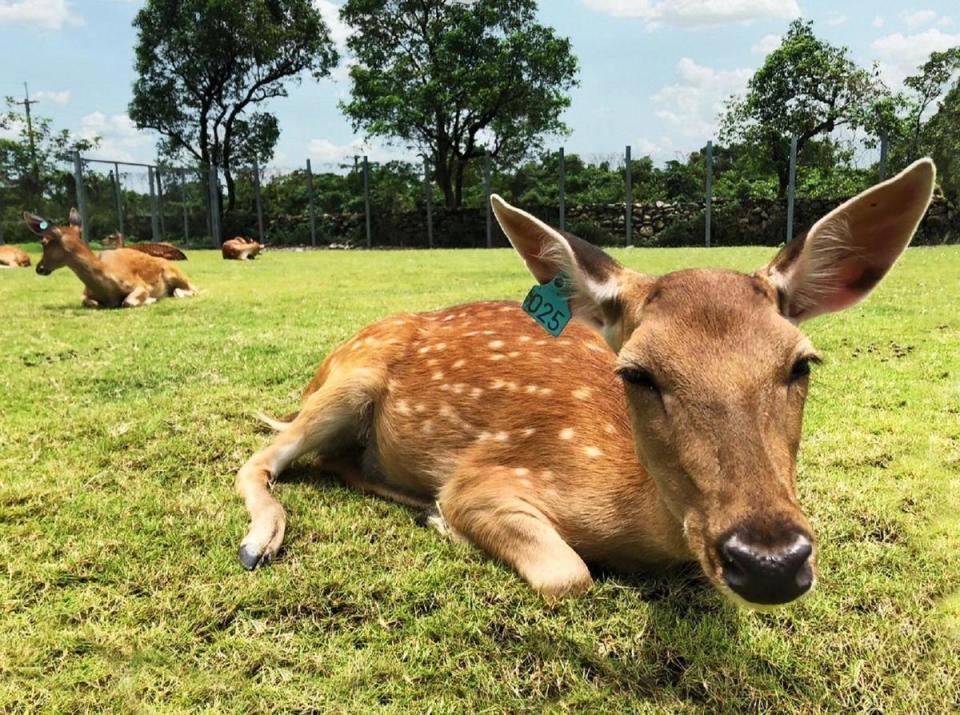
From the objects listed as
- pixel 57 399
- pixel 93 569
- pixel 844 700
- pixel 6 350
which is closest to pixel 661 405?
pixel 844 700

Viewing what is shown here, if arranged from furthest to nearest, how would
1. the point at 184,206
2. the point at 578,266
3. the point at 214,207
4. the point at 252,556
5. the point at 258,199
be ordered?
the point at 258,199 < the point at 214,207 < the point at 184,206 < the point at 252,556 < the point at 578,266

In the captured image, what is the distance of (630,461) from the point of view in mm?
2625

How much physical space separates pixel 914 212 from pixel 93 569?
2.87m

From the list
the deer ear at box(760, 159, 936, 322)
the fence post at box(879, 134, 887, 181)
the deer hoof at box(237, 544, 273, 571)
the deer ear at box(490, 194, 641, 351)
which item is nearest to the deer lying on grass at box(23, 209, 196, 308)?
the deer hoof at box(237, 544, 273, 571)

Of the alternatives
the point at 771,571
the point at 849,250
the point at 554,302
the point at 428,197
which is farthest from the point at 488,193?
the point at 771,571

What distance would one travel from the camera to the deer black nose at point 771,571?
155cm

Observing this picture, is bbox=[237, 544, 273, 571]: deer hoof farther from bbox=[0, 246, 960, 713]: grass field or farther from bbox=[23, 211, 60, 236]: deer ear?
bbox=[23, 211, 60, 236]: deer ear

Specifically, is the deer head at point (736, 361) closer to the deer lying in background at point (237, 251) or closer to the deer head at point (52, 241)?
the deer head at point (52, 241)

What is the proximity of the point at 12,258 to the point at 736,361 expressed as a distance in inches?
768

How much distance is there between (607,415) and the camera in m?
2.96

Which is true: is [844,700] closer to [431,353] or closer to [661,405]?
[661,405]

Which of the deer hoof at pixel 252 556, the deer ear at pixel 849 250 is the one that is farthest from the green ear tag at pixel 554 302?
the deer hoof at pixel 252 556

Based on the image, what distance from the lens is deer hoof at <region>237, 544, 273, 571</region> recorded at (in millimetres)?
2535

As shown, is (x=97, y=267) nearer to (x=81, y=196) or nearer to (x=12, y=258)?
(x=12, y=258)
